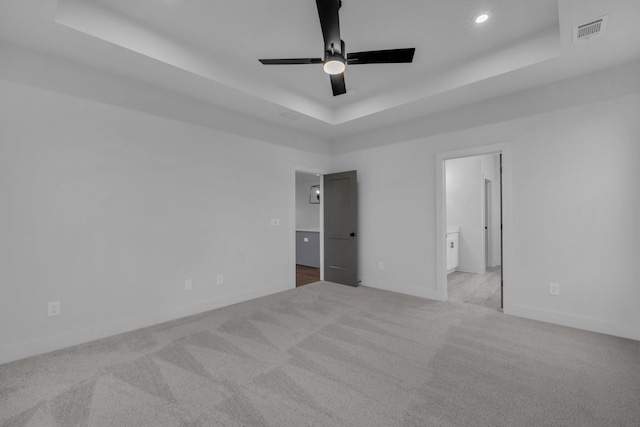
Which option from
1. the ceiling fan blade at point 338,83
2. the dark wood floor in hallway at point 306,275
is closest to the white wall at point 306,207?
the dark wood floor in hallway at point 306,275

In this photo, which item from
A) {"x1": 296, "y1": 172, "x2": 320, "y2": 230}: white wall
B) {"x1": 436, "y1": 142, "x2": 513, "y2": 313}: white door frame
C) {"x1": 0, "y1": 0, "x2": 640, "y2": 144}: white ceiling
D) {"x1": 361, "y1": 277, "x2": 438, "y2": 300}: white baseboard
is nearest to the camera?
{"x1": 0, "y1": 0, "x2": 640, "y2": 144}: white ceiling

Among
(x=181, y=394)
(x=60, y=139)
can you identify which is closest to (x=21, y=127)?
(x=60, y=139)

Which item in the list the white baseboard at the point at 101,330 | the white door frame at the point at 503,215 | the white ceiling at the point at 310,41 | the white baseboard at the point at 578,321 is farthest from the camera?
the white door frame at the point at 503,215

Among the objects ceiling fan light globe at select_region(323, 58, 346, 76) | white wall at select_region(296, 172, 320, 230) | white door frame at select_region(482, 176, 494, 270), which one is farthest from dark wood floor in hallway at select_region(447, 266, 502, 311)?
white wall at select_region(296, 172, 320, 230)

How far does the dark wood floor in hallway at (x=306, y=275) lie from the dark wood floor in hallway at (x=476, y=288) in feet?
7.69

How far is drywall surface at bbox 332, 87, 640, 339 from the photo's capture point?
9.16 ft

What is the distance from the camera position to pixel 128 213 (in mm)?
3027

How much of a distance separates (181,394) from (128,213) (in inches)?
77.2

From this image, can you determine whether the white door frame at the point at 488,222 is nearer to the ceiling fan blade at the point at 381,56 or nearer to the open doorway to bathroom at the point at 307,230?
the open doorway to bathroom at the point at 307,230

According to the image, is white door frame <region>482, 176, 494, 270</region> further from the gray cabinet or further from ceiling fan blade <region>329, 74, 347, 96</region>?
ceiling fan blade <region>329, 74, 347, 96</region>

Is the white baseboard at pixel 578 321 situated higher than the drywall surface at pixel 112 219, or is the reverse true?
the drywall surface at pixel 112 219

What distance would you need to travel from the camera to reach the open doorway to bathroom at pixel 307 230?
6.14 m

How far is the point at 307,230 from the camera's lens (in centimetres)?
677

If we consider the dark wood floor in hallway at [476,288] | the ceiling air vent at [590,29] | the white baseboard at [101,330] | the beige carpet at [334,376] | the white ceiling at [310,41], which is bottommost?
the dark wood floor in hallway at [476,288]
